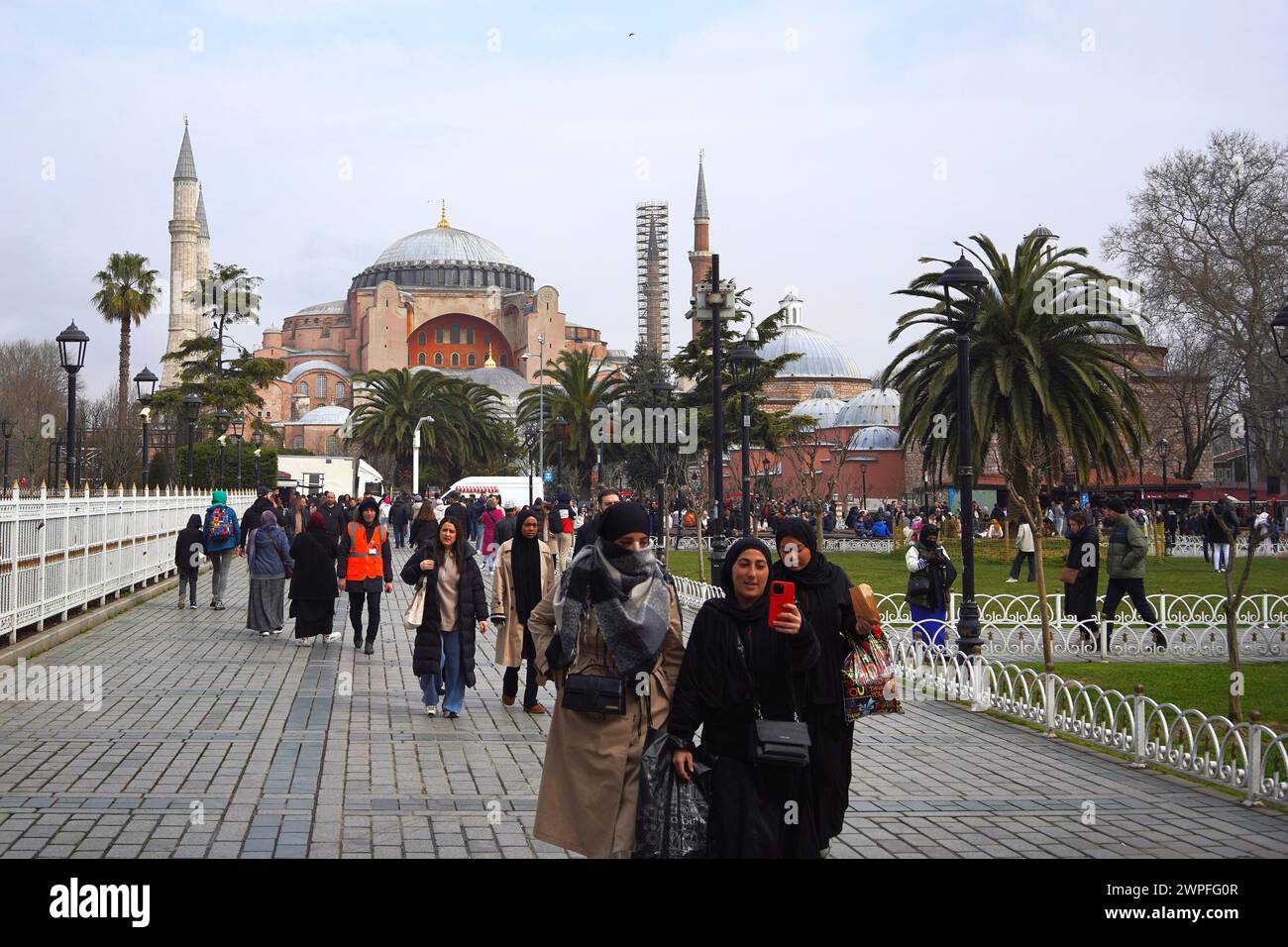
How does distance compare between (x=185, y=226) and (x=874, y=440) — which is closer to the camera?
(x=874, y=440)

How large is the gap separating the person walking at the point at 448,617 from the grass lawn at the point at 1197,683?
484 cm

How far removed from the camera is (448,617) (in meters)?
9.03

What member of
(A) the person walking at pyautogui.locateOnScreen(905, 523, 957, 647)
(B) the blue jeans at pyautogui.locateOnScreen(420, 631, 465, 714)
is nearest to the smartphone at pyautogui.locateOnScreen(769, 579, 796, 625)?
(B) the blue jeans at pyautogui.locateOnScreen(420, 631, 465, 714)

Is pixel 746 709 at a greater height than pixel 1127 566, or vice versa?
pixel 746 709

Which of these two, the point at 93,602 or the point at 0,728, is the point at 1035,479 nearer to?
the point at 93,602

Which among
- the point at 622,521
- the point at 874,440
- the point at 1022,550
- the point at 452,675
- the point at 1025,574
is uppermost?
the point at 874,440

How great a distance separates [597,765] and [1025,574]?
20.6 m

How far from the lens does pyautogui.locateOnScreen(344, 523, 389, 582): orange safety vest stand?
485 inches

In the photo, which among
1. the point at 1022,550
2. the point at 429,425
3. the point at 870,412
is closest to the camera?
the point at 1022,550

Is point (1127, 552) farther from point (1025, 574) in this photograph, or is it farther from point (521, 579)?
point (1025, 574)

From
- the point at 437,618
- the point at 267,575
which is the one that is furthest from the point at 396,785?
the point at 267,575

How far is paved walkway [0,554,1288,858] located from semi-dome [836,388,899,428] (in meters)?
63.0

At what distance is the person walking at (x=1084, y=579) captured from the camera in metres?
12.8
